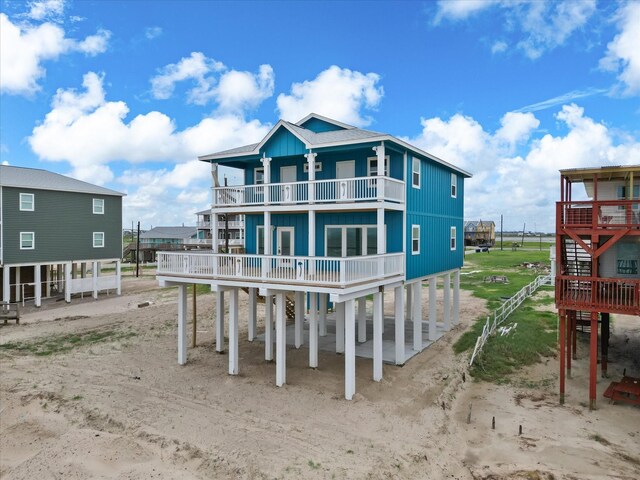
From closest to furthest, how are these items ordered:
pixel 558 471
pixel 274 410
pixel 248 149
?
pixel 558 471 → pixel 274 410 → pixel 248 149

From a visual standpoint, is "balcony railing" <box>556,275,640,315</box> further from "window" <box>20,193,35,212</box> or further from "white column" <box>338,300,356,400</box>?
"window" <box>20,193,35,212</box>

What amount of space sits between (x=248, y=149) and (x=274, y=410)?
11059mm

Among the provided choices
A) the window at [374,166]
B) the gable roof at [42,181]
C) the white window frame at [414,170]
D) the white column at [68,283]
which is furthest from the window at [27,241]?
the white window frame at [414,170]

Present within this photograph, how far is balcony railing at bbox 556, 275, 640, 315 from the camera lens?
13258 mm

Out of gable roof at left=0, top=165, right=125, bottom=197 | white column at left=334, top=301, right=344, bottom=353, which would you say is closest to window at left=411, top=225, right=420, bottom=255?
white column at left=334, top=301, right=344, bottom=353

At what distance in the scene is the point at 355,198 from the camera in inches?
637

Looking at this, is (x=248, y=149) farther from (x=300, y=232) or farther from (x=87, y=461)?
(x=87, y=461)

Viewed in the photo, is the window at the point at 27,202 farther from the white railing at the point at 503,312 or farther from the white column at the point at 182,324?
the white railing at the point at 503,312

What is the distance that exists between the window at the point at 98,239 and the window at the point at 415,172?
28105 millimetres

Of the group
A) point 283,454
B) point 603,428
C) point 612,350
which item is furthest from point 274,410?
point 612,350

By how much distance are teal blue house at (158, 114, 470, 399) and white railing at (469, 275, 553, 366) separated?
2620 millimetres

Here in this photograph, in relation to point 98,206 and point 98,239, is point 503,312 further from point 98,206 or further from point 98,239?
point 98,206

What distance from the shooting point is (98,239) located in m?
35.3

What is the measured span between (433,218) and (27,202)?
28.7 meters
